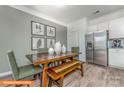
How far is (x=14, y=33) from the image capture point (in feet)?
8.40

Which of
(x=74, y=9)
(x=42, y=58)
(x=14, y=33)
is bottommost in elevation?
(x=42, y=58)

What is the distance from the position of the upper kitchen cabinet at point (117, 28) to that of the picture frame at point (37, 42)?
10.3 ft

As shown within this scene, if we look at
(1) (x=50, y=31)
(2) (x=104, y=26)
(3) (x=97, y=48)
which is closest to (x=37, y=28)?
(1) (x=50, y=31)

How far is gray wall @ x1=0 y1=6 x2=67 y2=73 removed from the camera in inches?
90.9

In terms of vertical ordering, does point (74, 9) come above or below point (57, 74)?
above

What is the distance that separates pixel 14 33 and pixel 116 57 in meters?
4.08

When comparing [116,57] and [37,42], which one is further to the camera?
[37,42]

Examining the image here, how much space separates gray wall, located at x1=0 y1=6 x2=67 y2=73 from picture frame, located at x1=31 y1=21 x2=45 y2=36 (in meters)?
0.14

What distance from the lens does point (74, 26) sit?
4.73m

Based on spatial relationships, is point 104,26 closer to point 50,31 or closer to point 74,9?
point 74,9

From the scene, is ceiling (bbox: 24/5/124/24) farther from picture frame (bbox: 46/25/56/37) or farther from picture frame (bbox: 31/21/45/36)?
picture frame (bbox: 46/25/56/37)

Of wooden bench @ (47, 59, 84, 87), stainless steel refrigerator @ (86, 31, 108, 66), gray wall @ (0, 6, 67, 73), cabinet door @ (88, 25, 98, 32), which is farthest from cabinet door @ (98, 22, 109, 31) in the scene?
gray wall @ (0, 6, 67, 73)

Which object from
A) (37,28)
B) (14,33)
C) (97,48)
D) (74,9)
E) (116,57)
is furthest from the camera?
(97,48)
